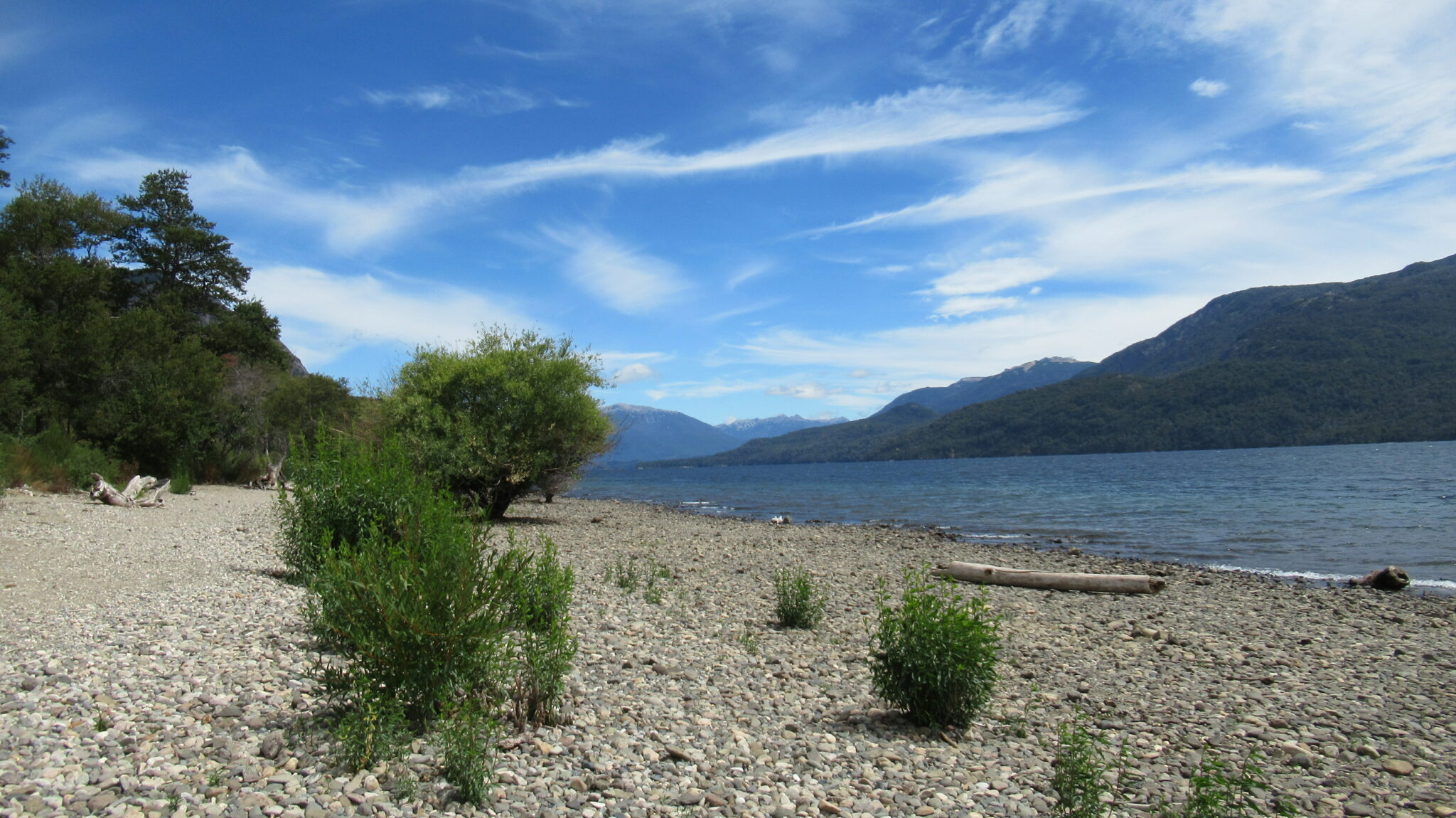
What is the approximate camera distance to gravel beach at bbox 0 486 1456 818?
5289mm

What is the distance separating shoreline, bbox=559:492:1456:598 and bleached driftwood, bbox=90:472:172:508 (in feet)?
87.9

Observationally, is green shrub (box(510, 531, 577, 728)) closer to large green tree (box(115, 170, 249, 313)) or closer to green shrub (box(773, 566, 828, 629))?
green shrub (box(773, 566, 828, 629))

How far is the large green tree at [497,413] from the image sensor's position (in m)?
25.1

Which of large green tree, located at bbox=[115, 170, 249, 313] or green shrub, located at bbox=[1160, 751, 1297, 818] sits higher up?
large green tree, located at bbox=[115, 170, 249, 313]

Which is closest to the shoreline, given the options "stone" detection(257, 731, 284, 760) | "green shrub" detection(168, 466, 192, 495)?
"stone" detection(257, 731, 284, 760)

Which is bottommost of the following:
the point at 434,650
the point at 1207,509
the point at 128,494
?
the point at 1207,509

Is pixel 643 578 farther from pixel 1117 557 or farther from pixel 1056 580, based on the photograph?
pixel 1117 557

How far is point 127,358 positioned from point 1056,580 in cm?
3626

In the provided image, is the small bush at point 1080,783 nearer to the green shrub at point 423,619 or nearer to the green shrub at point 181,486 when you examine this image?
the green shrub at point 423,619

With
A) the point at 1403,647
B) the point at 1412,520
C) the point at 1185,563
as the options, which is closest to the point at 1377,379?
the point at 1412,520

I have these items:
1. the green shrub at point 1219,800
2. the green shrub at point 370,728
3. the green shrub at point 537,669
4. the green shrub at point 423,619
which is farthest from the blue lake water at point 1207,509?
the green shrub at point 370,728

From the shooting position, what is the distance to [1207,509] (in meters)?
40.7

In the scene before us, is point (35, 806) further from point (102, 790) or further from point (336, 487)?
point (336, 487)

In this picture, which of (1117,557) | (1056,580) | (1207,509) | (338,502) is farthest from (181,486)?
(1207,509)
